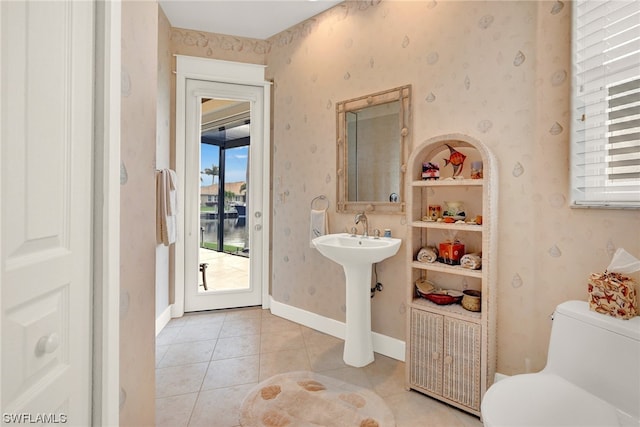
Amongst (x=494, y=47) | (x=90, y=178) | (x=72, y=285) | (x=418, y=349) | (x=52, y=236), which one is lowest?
(x=418, y=349)

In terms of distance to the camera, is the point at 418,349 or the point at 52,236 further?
the point at 418,349

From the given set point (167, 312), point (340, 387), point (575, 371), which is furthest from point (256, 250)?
point (575, 371)

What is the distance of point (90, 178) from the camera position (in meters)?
0.90

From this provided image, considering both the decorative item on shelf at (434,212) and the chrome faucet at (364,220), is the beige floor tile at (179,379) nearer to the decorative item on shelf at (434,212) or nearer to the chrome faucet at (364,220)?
the chrome faucet at (364,220)

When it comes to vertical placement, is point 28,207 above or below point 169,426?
above

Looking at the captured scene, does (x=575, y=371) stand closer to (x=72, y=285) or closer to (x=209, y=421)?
(x=209, y=421)

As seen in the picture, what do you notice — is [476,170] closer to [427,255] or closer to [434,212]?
[434,212]

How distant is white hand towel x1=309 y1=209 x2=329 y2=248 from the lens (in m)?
2.68

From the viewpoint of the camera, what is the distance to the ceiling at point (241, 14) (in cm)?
270

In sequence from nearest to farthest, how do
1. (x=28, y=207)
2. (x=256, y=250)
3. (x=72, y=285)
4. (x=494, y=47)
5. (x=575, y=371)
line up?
(x=28, y=207) → (x=72, y=285) → (x=575, y=371) → (x=494, y=47) → (x=256, y=250)

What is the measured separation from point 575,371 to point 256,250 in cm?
270

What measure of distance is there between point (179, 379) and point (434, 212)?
6.52 ft

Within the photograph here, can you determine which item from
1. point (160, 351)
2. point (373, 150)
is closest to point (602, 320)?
point (373, 150)

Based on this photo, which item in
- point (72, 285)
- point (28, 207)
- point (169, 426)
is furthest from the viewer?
point (169, 426)
